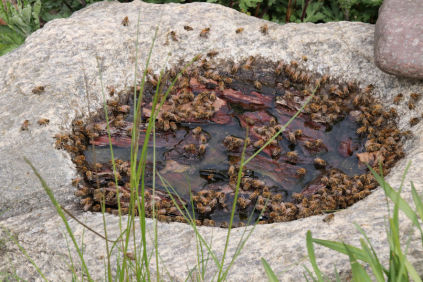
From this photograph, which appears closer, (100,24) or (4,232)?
(4,232)

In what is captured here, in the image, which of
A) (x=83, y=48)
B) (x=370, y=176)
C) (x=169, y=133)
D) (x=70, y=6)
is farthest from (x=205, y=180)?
(x=70, y=6)

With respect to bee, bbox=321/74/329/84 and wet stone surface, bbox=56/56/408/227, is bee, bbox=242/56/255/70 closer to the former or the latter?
wet stone surface, bbox=56/56/408/227

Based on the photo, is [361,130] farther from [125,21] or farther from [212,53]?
[125,21]

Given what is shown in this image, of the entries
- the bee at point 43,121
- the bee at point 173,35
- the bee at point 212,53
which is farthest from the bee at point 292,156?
the bee at point 43,121

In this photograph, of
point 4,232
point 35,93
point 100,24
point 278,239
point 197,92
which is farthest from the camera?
point 100,24

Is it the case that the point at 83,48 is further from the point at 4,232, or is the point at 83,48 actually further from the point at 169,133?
the point at 4,232

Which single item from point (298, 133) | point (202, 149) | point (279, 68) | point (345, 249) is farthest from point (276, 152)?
point (345, 249)
